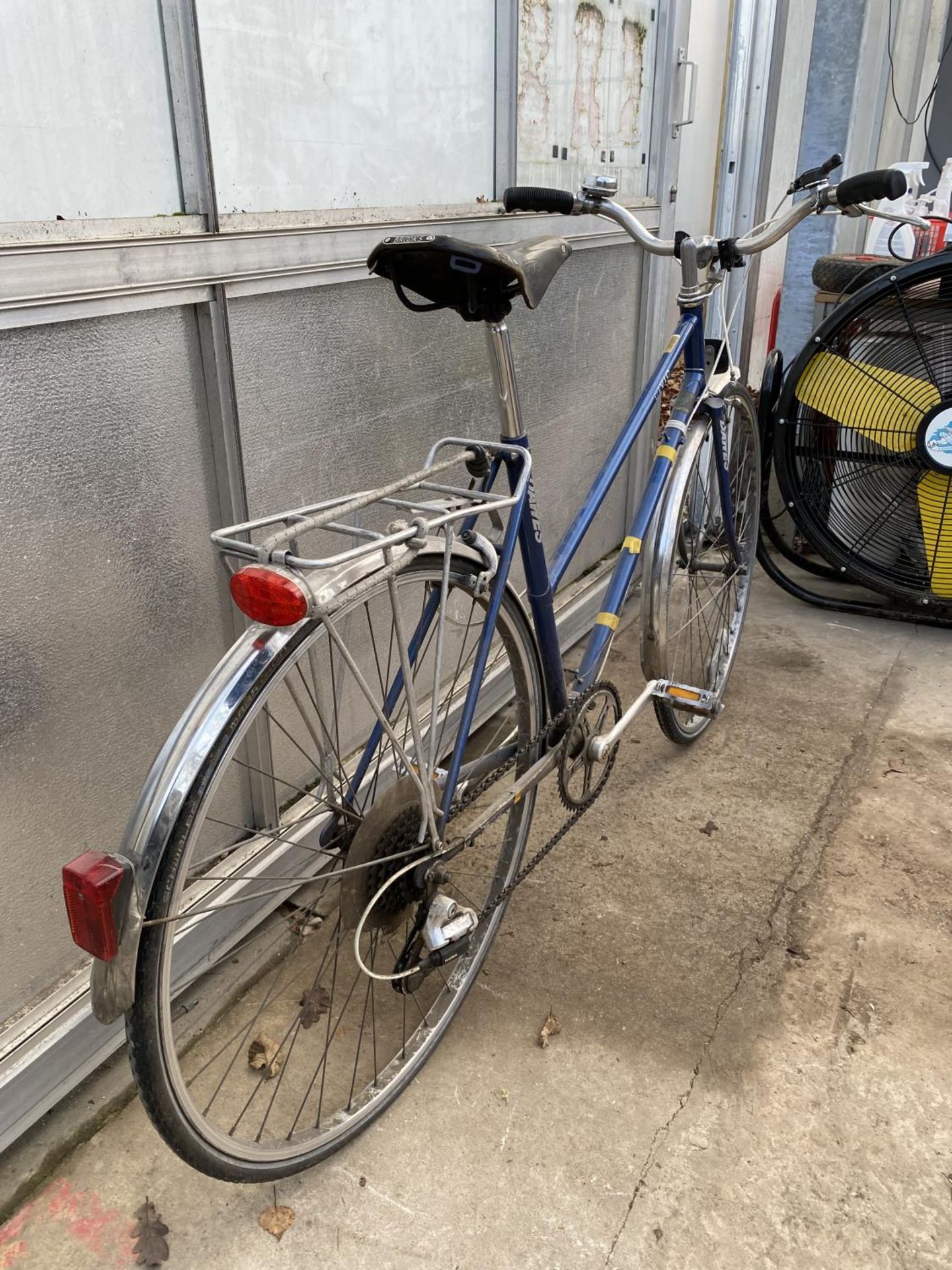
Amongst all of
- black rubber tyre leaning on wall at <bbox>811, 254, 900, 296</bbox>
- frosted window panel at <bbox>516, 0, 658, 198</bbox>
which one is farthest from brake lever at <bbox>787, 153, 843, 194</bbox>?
black rubber tyre leaning on wall at <bbox>811, 254, 900, 296</bbox>

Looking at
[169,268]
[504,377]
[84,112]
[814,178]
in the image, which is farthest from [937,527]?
[84,112]

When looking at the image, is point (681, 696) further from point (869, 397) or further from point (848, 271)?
point (848, 271)

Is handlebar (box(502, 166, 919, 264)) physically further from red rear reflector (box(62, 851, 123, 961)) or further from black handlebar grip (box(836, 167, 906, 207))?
red rear reflector (box(62, 851, 123, 961))

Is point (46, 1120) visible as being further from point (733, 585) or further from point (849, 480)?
point (849, 480)

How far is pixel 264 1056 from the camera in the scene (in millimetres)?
1908

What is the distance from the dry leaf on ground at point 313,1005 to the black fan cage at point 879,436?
96.7 inches

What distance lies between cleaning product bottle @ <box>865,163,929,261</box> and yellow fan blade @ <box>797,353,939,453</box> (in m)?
0.99

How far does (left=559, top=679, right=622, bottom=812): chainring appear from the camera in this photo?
2.07 m

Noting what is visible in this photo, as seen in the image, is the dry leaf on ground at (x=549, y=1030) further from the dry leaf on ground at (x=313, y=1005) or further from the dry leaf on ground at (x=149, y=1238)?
the dry leaf on ground at (x=149, y=1238)

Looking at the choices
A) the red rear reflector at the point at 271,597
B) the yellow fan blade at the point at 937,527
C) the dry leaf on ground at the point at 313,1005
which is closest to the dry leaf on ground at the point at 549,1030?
the dry leaf on ground at the point at 313,1005

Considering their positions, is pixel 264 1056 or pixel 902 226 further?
pixel 902 226

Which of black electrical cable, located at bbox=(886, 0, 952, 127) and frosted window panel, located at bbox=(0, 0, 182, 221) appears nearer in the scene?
frosted window panel, located at bbox=(0, 0, 182, 221)

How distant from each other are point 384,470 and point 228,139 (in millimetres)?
790

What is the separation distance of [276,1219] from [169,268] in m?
1.59
